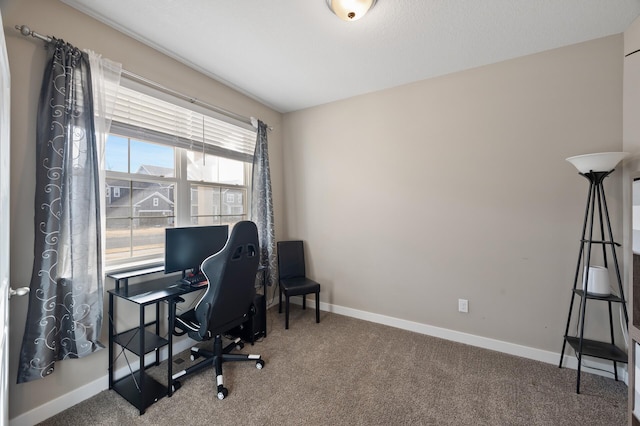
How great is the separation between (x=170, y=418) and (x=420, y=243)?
8.07ft

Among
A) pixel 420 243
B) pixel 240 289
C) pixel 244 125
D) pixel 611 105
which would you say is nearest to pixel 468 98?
pixel 611 105

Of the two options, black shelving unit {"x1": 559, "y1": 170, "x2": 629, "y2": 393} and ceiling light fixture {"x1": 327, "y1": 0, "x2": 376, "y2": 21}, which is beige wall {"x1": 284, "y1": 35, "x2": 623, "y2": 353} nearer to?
black shelving unit {"x1": 559, "y1": 170, "x2": 629, "y2": 393}

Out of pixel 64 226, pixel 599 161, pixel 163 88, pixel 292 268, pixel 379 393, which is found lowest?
pixel 379 393

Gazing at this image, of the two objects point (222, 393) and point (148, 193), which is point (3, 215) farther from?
point (222, 393)

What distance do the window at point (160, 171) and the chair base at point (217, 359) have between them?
0.90 m

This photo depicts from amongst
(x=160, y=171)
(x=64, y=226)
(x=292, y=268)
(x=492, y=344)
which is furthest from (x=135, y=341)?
(x=492, y=344)

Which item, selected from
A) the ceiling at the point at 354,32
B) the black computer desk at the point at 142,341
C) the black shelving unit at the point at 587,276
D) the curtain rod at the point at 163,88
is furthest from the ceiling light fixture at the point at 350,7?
the black computer desk at the point at 142,341

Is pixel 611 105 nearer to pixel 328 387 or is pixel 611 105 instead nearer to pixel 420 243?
pixel 420 243

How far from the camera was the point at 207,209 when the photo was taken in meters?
2.73

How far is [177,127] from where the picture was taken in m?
2.36

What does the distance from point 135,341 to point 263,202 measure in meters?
1.76

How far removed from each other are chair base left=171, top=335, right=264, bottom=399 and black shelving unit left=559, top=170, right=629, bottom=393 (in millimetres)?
2414

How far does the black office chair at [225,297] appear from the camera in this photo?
184cm

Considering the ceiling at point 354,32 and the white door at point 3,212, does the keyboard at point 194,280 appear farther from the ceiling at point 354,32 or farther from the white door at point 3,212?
the ceiling at point 354,32
